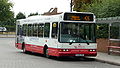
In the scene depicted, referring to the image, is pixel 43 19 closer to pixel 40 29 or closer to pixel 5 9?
pixel 40 29

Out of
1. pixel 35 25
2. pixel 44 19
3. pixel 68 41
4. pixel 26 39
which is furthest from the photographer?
pixel 26 39

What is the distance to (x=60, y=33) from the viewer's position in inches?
787

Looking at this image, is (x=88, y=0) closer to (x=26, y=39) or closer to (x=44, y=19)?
(x=26, y=39)

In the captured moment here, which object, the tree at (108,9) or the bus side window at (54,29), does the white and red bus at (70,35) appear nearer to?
the bus side window at (54,29)

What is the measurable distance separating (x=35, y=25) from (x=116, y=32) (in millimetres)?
5643

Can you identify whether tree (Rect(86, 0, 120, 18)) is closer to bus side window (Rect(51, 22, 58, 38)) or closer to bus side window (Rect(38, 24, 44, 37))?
bus side window (Rect(38, 24, 44, 37))

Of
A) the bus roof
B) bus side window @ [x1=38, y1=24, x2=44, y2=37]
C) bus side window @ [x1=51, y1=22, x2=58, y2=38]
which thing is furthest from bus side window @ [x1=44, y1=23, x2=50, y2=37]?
bus side window @ [x1=51, y1=22, x2=58, y2=38]

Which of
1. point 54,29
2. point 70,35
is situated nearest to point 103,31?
point 54,29

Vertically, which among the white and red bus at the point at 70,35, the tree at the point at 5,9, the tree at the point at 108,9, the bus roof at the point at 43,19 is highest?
the tree at the point at 5,9

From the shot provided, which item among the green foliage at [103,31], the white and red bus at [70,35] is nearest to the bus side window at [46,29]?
the white and red bus at [70,35]

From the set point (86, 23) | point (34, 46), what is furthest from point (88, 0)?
point (86, 23)

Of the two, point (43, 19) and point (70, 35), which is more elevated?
point (43, 19)

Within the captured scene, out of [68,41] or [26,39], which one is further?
[26,39]

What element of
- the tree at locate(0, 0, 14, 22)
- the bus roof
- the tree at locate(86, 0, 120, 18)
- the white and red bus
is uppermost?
the tree at locate(0, 0, 14, 22)
